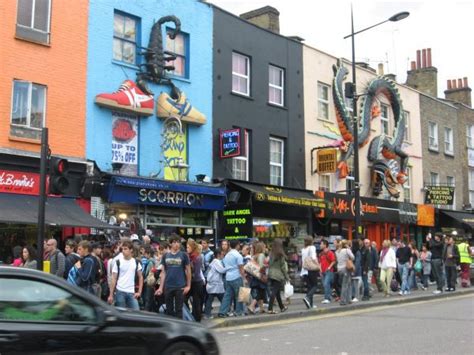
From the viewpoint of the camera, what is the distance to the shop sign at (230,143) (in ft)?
64.9

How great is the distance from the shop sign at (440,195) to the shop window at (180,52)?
15.7m

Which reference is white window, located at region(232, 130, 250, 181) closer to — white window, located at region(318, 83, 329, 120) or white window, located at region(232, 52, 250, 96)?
white window, located at region(232, 52, 250, 96)

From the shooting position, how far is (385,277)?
18.1 meters

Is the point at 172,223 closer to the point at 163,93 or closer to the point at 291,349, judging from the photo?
the point at 163,93

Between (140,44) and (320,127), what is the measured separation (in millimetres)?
9135

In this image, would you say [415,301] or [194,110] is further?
[194,110]

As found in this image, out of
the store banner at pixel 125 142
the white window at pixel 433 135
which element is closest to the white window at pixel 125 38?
the store banner at pixel 125 142

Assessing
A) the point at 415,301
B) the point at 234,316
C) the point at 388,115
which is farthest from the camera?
the point at 388,115

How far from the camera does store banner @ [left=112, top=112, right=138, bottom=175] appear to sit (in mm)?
17594

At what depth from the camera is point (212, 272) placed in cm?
1299

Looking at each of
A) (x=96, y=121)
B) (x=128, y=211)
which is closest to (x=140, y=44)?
(x=96, y=121)

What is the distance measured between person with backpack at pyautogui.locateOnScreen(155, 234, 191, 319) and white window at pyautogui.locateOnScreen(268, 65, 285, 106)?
1290 cm

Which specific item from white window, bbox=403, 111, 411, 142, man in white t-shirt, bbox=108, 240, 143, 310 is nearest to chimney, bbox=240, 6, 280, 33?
white window, bbox=403, 111, 411, 142

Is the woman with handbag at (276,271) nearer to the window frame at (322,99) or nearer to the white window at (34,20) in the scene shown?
the white window at (34,20)
